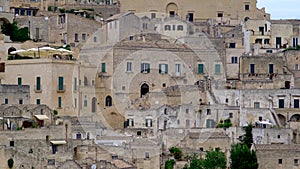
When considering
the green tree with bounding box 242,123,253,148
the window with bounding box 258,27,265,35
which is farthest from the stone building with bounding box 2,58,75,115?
the window with bounding box 258,27,265,35

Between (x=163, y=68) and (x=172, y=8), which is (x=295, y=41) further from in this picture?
(x=163, y=68)

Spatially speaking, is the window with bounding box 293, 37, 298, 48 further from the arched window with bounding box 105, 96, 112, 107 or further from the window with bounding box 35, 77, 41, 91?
the window with bounding box 35, 77, 41, 91

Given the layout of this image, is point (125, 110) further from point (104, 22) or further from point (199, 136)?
point (104, 22)

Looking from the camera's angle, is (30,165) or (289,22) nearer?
(30,165)

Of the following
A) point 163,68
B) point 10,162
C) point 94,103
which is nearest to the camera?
point 10,162

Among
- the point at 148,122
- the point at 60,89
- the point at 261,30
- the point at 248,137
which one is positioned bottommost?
the point at 248,137

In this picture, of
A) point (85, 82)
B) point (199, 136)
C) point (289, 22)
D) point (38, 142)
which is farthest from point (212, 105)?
point (289, 22)

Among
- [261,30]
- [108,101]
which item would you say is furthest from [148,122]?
[261,30]

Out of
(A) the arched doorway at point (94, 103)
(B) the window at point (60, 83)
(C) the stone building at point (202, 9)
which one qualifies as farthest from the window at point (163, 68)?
(C) the stone building at point (202, 9)
